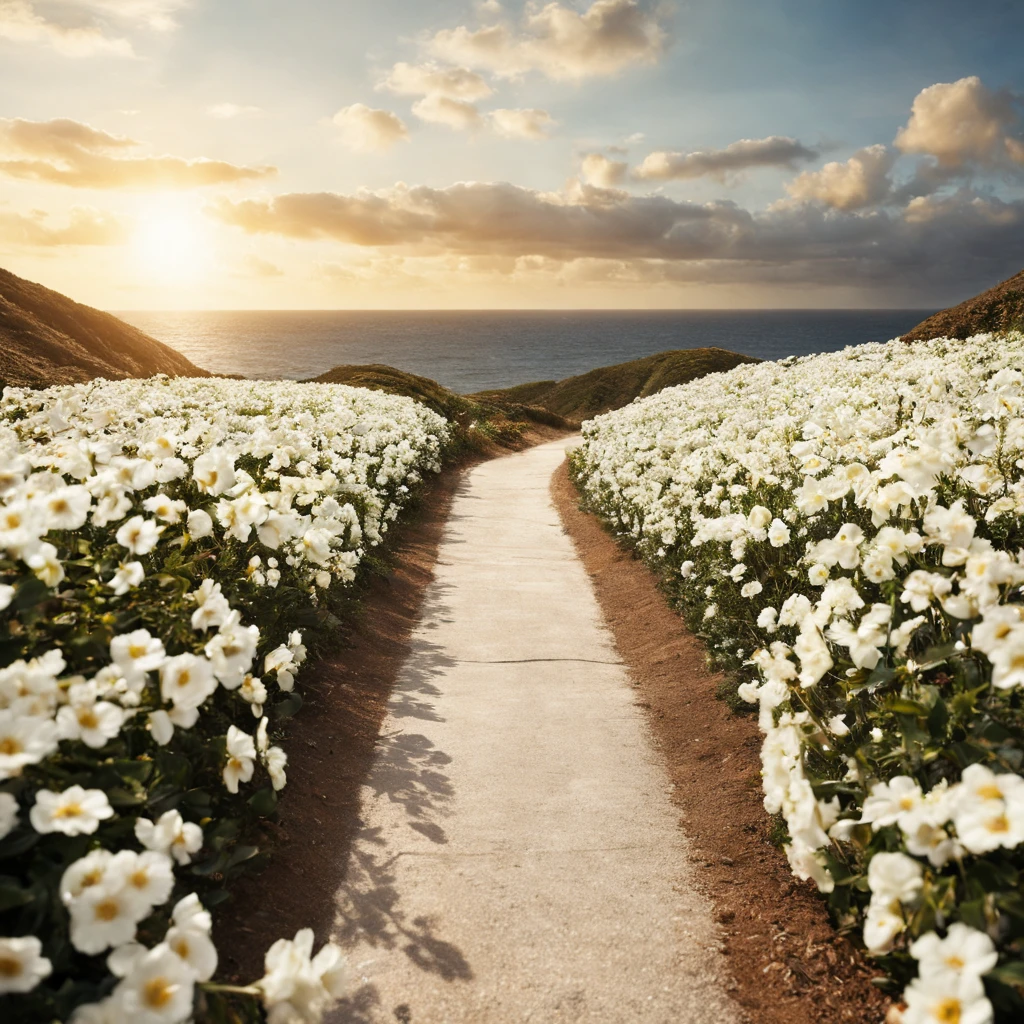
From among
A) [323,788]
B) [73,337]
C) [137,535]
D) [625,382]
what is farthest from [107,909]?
[625,382]

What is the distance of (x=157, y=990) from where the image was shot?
1.97 metres

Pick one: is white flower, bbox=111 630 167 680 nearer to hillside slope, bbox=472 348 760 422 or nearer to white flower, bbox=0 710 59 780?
white flower, bbox=0 710 59 780

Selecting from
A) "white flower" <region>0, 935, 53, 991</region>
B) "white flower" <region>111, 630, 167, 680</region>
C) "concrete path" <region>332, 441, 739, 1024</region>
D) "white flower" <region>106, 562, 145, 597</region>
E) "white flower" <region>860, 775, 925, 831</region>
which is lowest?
"concrete path" <region>332, 441, 739, 1024</region>

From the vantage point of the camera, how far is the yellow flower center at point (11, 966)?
1847mm

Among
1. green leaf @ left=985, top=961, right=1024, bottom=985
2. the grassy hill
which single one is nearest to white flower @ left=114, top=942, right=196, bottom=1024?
green leaf @ left=985, top=961, right=1024, bottom=985

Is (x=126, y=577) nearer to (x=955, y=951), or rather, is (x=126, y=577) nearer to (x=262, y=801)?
(x=262, y=801)

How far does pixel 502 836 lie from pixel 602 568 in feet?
21.4

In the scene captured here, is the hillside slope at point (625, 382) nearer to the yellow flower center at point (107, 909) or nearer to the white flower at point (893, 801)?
the white flower at point (893, 801)

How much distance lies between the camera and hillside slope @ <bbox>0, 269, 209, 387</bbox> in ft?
105

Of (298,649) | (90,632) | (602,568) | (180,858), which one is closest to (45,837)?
(180,858)

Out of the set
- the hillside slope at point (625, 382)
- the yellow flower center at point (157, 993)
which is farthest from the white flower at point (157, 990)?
the hillside slope at point (625, 382)

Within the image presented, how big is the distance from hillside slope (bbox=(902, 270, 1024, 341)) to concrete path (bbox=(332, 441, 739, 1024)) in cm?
1742

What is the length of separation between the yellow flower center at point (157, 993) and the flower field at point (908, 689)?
376 mm

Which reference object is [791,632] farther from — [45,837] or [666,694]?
[45,837]
